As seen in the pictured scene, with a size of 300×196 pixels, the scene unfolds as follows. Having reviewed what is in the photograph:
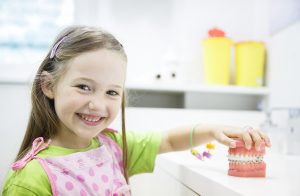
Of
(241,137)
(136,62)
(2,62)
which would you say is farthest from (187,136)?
(2,62)

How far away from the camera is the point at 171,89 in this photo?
1.66 m

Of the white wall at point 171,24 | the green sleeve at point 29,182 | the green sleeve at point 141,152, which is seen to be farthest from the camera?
the white wall at point 171,24

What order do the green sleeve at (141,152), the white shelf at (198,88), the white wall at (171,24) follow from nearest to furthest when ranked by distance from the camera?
the green sleeve at (141,152), the white shelf at (198,88), the white wall at (171,24)

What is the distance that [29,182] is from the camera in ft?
2.50

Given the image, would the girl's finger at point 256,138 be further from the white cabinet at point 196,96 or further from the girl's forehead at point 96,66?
the white cabinet at point 196,96

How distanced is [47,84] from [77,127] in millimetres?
148

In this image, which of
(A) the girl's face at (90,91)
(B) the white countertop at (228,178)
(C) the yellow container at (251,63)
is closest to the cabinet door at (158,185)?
(B) the white countertop at (228,178)

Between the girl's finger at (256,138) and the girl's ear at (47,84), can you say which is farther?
the girl's ear at (47,84)

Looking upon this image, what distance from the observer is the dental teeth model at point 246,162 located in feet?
2.55

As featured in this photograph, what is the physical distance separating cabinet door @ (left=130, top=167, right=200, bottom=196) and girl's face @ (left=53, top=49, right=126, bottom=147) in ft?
0.84

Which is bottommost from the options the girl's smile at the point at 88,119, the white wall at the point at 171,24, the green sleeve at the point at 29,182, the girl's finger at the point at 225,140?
the green sleeve at the point at 29,182

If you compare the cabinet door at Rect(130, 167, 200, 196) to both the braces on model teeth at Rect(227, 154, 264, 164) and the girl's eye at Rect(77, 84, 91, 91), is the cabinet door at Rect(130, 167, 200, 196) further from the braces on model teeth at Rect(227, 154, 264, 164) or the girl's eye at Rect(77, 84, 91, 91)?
the girl's eye at Rect(77, 84, 91, 91)

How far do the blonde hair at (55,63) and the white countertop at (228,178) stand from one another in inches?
13.5

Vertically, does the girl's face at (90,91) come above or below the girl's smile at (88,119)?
above
